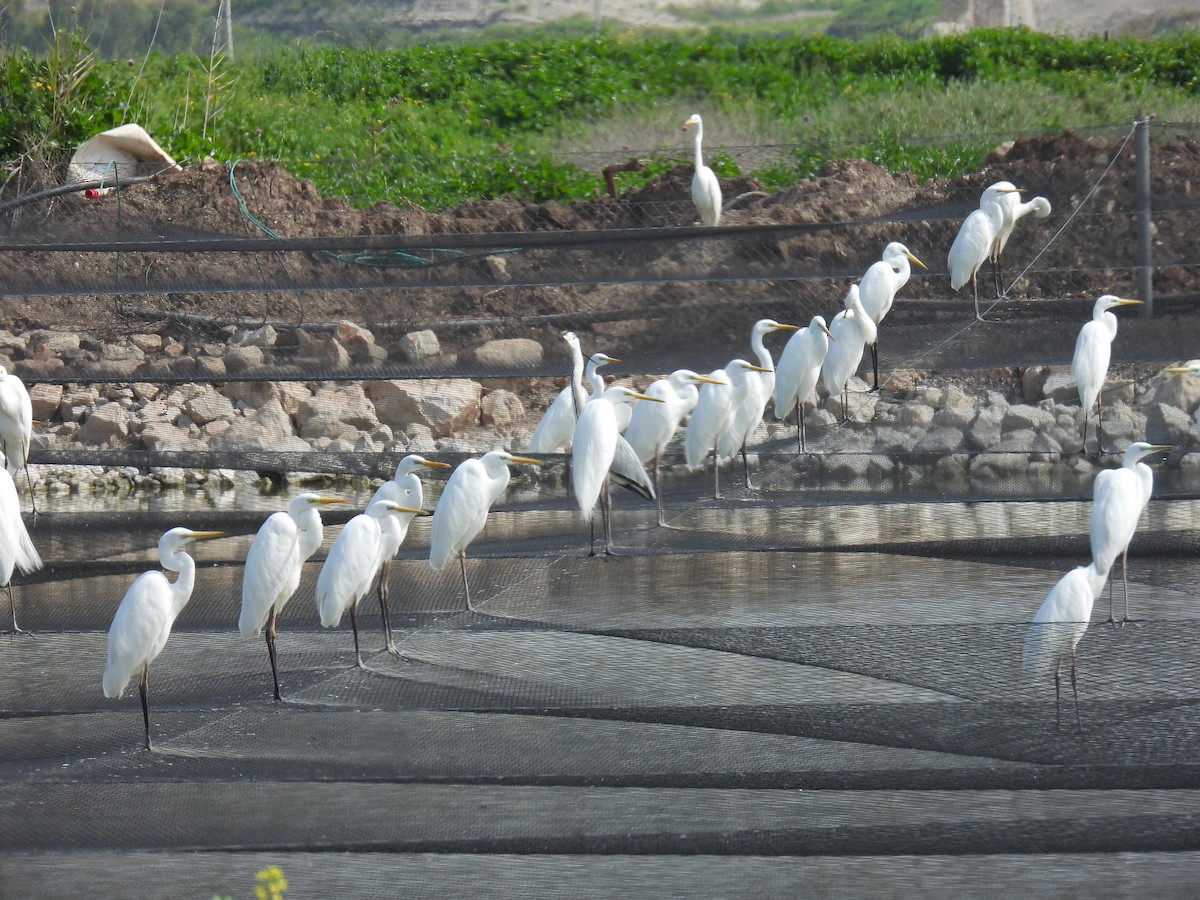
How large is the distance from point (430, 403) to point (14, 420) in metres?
2.76

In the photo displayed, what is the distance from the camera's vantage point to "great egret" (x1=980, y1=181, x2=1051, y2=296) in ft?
27.3

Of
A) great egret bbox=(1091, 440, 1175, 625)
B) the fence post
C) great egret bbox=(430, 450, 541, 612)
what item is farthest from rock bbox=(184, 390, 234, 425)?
great egret bbox=(1091, 440, 1175, 625)

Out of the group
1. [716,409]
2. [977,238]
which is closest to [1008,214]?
[977,238]

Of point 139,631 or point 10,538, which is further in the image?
point 10,538

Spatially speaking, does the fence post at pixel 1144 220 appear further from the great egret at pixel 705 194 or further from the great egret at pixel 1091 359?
the great egret at pixel 705 194

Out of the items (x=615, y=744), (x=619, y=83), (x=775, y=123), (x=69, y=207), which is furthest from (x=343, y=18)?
(x=615, y=744)

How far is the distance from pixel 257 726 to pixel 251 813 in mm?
410

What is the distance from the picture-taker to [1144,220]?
8.61 metres

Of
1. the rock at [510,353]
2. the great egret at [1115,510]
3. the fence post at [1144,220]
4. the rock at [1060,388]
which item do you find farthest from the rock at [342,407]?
the great egret at [1115,510]

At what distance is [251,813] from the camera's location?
4.05m

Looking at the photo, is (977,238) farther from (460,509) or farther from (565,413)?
(460,509)

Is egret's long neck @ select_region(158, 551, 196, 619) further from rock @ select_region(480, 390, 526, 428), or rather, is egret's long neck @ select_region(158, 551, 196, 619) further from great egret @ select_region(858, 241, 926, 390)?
rock @ select_region(480, 390, 526, 428)

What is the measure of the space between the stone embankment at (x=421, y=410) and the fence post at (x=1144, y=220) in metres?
0.44

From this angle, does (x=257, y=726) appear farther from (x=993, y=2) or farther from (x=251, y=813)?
(x=993, y=2)
